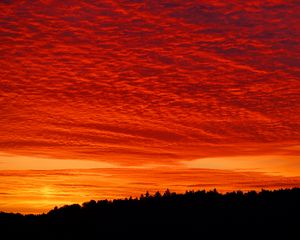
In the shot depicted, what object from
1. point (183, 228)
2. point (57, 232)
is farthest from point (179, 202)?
point (57, 232)

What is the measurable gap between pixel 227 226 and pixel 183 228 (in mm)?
4355

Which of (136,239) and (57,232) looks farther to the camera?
(57,232)

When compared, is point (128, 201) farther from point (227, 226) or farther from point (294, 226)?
point (294, 226)

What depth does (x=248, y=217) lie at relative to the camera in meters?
56.6

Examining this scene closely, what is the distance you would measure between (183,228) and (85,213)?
14.8 m

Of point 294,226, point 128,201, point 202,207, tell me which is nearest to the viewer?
point 294,226

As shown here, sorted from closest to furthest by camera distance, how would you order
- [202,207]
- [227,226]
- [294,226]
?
[294,226], [227,226], [202,207]

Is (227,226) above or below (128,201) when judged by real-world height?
below

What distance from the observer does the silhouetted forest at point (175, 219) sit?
5478cm

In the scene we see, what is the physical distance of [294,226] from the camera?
52.0 m

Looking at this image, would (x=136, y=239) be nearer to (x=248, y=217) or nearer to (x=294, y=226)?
(x=248, y=217)

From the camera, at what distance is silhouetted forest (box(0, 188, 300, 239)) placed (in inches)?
2157

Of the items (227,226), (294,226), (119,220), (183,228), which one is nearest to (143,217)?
(119,220)

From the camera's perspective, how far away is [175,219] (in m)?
61.6
